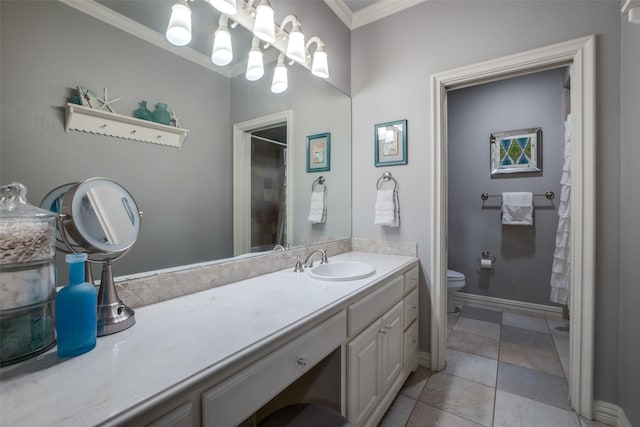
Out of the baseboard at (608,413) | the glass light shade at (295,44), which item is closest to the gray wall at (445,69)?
the baseboard at (608,413)

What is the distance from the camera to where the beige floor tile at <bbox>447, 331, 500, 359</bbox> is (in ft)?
6.95

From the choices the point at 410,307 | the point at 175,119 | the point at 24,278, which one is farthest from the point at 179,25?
the point at 410,307

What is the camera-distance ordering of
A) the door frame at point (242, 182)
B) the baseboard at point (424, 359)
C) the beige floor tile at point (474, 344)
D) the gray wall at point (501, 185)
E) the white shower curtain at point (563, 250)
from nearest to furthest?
1. the door frame at point (242, 182)
2. the baseboard at point (424, 359)
3. the beige floor tile at point (474, 344)
4. the white shower curtain at point (563, 250)
5. the gray wall at point (501, 185)

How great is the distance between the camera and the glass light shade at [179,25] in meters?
1.09

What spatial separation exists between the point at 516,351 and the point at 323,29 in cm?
276

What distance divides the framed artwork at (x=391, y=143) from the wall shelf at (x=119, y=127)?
133cm

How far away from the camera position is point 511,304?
9.49 feet

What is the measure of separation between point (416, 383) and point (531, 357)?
98cm

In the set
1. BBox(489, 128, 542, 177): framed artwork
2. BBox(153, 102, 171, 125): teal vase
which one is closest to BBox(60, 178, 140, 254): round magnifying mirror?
BBox(153, 102, 171, 125): teal vase

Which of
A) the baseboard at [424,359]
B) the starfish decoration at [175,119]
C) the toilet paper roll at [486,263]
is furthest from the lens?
the toilet paper roll at [486,263]

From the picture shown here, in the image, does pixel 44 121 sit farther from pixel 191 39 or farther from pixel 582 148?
pixel 582 148

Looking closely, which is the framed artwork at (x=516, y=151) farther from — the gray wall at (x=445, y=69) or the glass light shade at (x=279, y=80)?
the glass light shade at (x=279, y=80)

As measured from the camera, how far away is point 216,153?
1.29m

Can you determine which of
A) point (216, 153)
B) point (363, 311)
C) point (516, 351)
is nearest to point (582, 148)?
point (363, 311)
